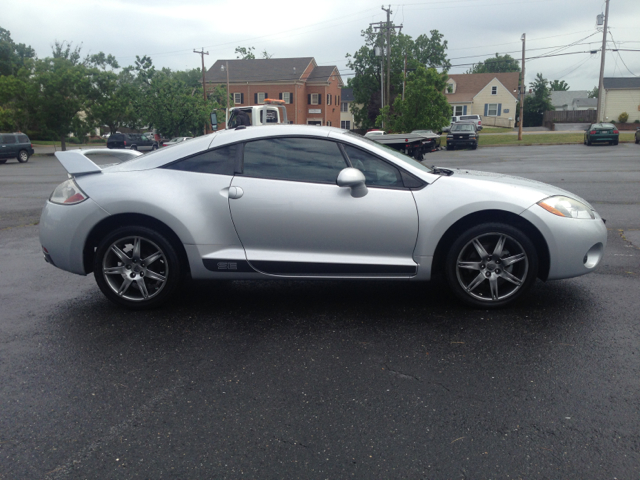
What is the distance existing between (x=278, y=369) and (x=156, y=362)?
0.85m

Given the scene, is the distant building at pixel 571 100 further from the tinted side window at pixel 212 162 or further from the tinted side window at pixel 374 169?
the tinted side window at pixel 212 162

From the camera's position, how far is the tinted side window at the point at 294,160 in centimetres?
462

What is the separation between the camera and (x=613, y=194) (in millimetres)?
12414

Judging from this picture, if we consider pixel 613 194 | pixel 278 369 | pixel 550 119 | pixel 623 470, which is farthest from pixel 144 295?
pixel 550 119

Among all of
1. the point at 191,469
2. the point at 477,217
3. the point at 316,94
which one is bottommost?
the point at 191,469

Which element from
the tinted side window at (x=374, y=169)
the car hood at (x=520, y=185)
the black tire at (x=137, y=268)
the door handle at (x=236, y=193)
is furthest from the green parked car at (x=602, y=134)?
the black tire at (x=137, y=268)

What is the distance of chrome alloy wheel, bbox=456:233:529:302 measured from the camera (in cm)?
454

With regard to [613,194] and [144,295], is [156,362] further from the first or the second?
[613,194]

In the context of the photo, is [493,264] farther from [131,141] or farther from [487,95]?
[487,95]

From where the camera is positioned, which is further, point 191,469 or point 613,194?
point 613,194

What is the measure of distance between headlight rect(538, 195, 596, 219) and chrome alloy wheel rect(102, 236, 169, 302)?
125 inches

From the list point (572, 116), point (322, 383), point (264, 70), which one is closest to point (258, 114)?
point (322, 383)

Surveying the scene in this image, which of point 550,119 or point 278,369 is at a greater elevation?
point 550,119

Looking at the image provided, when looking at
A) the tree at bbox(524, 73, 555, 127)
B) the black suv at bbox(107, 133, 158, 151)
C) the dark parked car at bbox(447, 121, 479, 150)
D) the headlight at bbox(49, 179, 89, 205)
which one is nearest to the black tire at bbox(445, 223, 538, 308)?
the headlight at bbox(49, 179, 89, 205)
